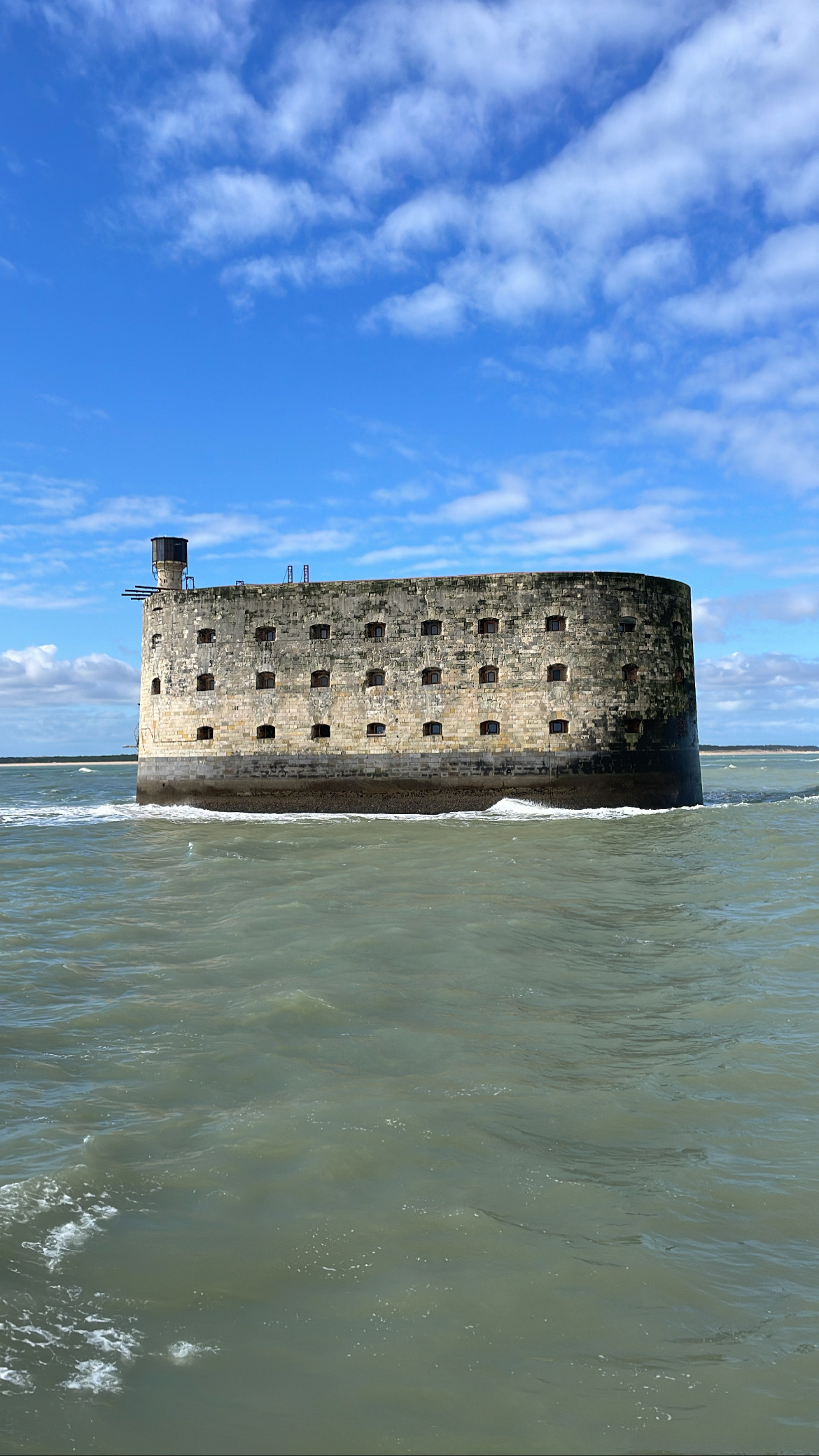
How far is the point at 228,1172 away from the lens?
13.6ft

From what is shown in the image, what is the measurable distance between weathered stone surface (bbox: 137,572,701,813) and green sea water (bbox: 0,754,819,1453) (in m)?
14.7

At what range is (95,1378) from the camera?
2.79 meters

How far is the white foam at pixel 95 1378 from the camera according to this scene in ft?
9.02

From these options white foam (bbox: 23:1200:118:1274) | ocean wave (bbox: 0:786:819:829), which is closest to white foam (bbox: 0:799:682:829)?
ocean wave (bbox: 0:786:819:829)

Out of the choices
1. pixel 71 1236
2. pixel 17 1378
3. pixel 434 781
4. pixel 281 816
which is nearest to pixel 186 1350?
pixel 17 1378

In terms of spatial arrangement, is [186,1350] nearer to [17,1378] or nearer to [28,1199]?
[17,1378]

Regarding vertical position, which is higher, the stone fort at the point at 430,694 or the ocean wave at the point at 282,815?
the stone fort at the point at 430,694

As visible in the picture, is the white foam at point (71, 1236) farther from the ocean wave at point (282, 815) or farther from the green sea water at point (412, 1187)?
the ocean wave at point (282, 815)

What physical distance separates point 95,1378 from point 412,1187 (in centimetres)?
157

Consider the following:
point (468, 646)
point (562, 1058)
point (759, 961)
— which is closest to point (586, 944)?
point (759, 961)

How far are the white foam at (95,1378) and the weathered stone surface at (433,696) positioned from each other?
70.5 feet

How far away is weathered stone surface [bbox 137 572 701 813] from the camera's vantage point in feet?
79.0

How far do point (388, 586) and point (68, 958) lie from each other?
58.7 ft

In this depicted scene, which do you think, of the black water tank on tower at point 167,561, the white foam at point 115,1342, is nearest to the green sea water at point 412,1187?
the white foam at point 115,1342
